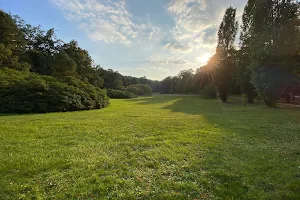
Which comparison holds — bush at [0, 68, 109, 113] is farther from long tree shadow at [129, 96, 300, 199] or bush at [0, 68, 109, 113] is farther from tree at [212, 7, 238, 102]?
tree at [212, 7, 238, 102]

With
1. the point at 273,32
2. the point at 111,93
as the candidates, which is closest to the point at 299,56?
the point at 273,32

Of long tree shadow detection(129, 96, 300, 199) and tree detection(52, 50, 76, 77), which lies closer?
long tree shadow detection(129, 96, 300, 199)

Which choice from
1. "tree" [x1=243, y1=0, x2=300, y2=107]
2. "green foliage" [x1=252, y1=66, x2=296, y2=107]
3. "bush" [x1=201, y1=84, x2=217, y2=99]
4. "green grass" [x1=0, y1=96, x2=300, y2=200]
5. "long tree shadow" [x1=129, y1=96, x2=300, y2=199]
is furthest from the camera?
"bush" [x1=201, y1=84, x2=217, y2=99]

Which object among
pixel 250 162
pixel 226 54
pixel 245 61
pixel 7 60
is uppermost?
pixel 226 54

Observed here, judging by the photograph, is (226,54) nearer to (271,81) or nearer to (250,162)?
(271,81)

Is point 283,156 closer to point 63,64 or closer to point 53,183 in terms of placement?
point 53,183

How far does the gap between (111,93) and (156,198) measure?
38141mm

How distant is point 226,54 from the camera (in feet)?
82.0

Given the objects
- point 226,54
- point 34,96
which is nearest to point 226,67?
point 226,54

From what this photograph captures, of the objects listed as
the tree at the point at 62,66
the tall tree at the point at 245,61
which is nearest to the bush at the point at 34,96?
the tree at the point at 62,66

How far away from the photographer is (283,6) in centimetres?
1505

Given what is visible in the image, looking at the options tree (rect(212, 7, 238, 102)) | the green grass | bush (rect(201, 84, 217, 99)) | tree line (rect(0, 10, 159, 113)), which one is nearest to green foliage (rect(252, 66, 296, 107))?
tree (rect(212, 7, 238, 102))

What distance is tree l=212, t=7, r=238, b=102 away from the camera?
24875 mm

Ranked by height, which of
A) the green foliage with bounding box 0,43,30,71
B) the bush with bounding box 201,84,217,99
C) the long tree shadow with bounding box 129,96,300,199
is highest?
the green foliage with bounding box 0,43,30,71
